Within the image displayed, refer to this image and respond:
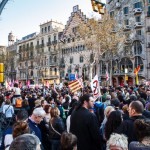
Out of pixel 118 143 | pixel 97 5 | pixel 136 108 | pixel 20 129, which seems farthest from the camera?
pixel 97 5

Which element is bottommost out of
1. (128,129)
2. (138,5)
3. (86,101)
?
(128,129)

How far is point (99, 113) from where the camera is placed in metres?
8.59

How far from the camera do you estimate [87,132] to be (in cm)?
503

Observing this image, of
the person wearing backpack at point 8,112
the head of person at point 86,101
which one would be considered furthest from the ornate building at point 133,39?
the head of person at point 86,101

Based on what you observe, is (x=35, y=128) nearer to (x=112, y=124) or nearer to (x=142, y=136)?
(x=112, y=124)

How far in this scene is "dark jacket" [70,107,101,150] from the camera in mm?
4988

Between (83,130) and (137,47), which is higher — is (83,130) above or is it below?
below

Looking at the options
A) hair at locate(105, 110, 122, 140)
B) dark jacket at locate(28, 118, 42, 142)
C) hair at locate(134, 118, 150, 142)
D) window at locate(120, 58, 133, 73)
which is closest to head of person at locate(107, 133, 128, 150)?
hair at locate(134, 118, 150, 142)

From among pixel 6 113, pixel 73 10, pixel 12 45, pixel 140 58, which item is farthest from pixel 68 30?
pixel 6 113

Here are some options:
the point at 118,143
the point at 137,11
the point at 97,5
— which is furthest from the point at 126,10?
the point at 118,143

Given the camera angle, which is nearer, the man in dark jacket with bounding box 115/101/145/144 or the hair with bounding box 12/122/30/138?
the hair with bounding box 12/122/30/138

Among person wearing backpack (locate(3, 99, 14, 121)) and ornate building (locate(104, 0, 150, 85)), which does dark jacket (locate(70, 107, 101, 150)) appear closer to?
person wearing backpack (locate(3, 99, 14, 121))

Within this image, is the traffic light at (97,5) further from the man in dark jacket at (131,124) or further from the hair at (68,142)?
the hair at (68,142)

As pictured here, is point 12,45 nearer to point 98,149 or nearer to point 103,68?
point 103,68
